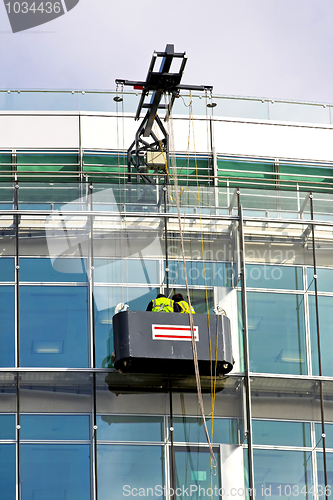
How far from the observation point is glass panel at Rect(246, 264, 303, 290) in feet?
51.5

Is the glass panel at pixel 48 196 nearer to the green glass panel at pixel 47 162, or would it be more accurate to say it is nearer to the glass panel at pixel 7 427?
the glass panel at pixel 7 427

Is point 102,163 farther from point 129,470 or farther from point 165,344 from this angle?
point 129,470

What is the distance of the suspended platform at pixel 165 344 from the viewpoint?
14059 millimetres

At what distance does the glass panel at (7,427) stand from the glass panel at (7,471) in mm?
164

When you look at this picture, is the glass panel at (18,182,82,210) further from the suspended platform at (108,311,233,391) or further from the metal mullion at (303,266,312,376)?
the metal mullion at (303,266,312,376)

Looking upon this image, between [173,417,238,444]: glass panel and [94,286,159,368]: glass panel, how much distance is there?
162 centimetres

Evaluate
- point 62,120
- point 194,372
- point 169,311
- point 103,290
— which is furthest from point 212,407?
point 62,120

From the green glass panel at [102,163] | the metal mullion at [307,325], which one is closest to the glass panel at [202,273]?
the metal mullion at [307,325]

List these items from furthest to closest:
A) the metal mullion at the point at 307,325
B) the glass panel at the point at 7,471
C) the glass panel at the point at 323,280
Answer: the glass panel at the point at 323,280
the metal mullion at the point at 307,325
the glass panel at the point at 7,471

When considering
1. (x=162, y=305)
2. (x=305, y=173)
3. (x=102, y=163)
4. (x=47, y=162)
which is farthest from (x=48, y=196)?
(x=305, y=173)

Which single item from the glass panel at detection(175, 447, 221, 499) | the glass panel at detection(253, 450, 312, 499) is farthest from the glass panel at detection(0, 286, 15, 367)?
the glass panel at detection(253, 450, 312, 499)

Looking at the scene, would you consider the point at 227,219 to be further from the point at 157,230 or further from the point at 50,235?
the point at 50,235

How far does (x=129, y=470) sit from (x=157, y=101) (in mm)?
7633

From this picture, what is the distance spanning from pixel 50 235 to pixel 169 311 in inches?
108
